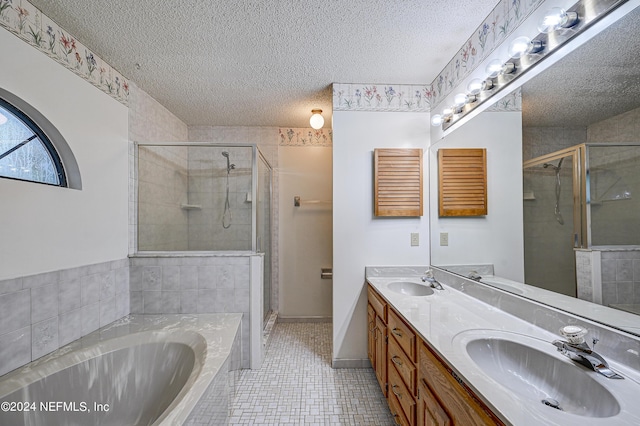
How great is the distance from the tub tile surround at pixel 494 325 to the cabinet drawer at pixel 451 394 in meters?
0.05

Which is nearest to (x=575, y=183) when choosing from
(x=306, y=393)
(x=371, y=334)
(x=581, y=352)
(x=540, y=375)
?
(x=581, y=352)

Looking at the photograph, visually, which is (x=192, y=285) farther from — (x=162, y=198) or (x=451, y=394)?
(x=451, y=394)

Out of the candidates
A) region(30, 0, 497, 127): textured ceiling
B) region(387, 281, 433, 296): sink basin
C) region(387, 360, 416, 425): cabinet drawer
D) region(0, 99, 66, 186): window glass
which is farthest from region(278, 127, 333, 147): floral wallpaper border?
region(387, 360, 416, 425): cabinet drawer

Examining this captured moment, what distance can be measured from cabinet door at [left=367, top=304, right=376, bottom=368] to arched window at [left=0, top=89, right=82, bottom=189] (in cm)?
222

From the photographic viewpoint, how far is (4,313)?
136 centimetres

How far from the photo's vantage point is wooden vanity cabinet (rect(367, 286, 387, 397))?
1.85 m

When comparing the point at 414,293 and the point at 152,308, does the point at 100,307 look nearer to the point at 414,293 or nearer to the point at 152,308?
the point at 152,308

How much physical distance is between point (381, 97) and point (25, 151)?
95.6 inches

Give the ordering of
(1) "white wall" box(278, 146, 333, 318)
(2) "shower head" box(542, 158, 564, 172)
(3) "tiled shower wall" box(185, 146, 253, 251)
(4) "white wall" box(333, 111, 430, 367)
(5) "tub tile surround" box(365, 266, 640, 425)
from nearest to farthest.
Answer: (5) "tub tile surround" box(365, 266, 640, 425), (2) "shower head" box(542, 158, 564, 172), (4) "white wall" box(333, 111, 430, 367), (3) "tiled shower wall" box(185, 146, 253, 251), (1) "white wall" box(278, 146, 333, 318)

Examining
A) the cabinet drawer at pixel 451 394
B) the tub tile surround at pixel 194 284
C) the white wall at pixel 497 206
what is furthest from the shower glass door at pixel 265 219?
the cabinet drawer at pixel 451 394

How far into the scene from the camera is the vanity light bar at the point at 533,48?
3.47ft

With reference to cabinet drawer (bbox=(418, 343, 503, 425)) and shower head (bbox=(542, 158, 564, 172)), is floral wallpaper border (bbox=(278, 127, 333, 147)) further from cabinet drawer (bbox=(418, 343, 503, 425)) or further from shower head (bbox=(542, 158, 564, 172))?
cabinet drawer (bbox=(418, 343, 503, 425))

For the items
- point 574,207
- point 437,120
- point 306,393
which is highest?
point 437,120

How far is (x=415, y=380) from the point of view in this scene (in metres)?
1.30
